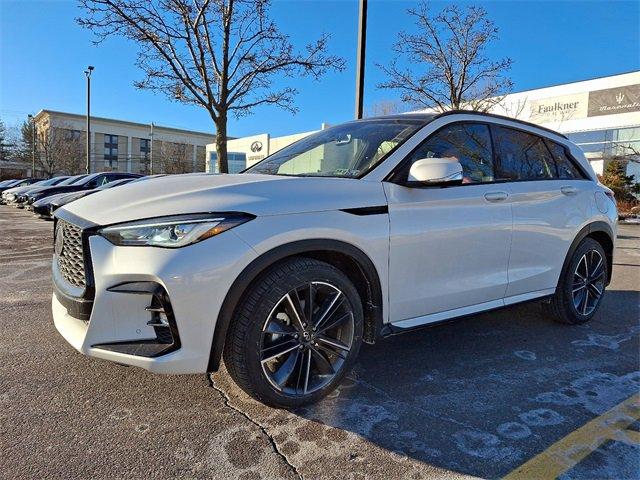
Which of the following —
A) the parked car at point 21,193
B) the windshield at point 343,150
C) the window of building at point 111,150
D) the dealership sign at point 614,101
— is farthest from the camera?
the window of building at point 111,150

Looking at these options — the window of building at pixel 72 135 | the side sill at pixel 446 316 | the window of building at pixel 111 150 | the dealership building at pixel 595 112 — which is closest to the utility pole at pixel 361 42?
the side sill at pixel 446 316

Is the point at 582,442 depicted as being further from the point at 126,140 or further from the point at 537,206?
the point at 126,140

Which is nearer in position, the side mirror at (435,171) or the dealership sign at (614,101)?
the side mirror at (435,171)

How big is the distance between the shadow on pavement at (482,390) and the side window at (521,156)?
54.4 inches

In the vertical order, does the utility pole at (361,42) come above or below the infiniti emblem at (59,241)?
above

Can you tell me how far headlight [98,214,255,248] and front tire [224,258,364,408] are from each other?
375mm

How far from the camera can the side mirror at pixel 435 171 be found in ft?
9.07

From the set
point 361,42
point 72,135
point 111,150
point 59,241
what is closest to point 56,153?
point 72,135

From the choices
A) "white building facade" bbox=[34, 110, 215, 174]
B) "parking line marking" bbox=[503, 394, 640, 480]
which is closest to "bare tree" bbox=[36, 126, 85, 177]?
"white building facade" bbox=[34, 110, 215, 174]

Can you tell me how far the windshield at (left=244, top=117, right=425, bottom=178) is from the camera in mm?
3090

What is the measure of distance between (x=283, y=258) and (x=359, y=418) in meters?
0.98

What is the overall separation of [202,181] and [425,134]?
4.96 feet

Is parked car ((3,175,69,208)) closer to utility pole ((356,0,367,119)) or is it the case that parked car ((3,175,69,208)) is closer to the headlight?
utility pole ((356,0,367,119))

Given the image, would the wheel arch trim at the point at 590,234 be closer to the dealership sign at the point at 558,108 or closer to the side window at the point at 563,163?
the side window at the point at 563,163
